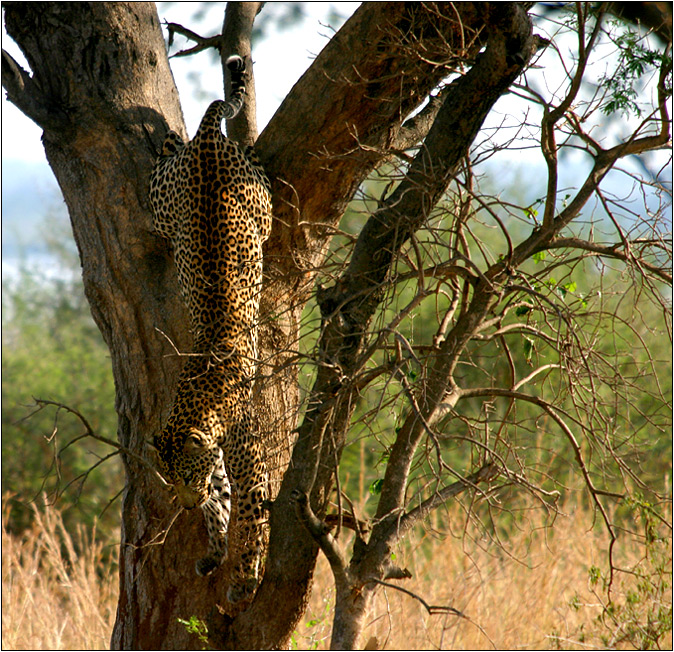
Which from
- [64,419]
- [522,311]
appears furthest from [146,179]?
[64,419]

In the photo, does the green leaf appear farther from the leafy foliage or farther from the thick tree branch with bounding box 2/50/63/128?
the leafy foliage

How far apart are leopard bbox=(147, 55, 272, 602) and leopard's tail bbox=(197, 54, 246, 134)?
0.01 metres

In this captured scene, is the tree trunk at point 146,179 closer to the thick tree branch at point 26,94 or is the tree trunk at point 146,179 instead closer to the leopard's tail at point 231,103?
the thick tree branch at point 26,94

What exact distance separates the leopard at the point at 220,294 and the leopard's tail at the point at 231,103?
0.04 ft

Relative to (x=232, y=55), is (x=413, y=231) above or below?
below

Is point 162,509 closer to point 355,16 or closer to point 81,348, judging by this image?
point 355,16

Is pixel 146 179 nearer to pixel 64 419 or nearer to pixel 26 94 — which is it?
pixel 26 94

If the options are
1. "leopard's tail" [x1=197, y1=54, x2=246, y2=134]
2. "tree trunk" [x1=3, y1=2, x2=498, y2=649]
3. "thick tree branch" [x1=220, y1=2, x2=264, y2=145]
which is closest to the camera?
"tree trunk" [x1=3, y1=2, x2=498, y2=649]

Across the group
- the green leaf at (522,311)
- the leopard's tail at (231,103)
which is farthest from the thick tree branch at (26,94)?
the green leaf at (522,311)

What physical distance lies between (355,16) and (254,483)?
8.68 ft

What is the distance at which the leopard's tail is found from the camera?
4578mm

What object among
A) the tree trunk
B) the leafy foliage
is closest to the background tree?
the tree trunk

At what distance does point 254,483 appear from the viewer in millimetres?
4520

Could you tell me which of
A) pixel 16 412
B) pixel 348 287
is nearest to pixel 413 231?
pixel 348 287
